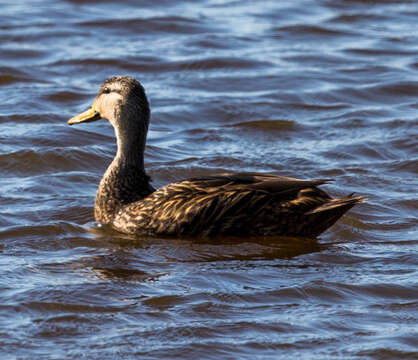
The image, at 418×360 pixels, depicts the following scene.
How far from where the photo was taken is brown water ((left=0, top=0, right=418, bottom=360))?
6.70m

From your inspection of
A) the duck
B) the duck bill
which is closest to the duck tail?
the duck

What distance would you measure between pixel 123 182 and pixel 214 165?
1.95 metres

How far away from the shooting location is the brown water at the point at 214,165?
670 cm

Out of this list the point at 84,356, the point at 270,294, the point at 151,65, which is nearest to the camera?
the point at 84,356

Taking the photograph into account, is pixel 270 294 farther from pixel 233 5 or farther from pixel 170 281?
pixel 233 5

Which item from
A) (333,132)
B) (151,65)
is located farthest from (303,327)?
(151,65)

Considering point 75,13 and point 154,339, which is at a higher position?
point 75,13

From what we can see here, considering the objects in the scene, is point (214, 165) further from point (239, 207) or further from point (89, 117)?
point (239, 207)

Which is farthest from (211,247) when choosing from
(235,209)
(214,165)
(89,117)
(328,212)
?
(214,165)

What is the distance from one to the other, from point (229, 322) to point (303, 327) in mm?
468

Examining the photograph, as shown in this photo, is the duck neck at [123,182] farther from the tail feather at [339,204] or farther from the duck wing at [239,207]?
the tail feather at [339,204]

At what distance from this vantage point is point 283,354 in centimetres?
636

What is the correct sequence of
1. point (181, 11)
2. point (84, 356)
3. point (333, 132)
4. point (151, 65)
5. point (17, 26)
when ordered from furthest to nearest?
1. point (181, 11)
2. point (17, 26)
3. point (151, 65)
4. point (333, 132)
5. point (84, 356)

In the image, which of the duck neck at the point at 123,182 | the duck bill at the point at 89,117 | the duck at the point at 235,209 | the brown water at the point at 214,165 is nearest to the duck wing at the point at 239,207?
the duck at the point at 235,209
